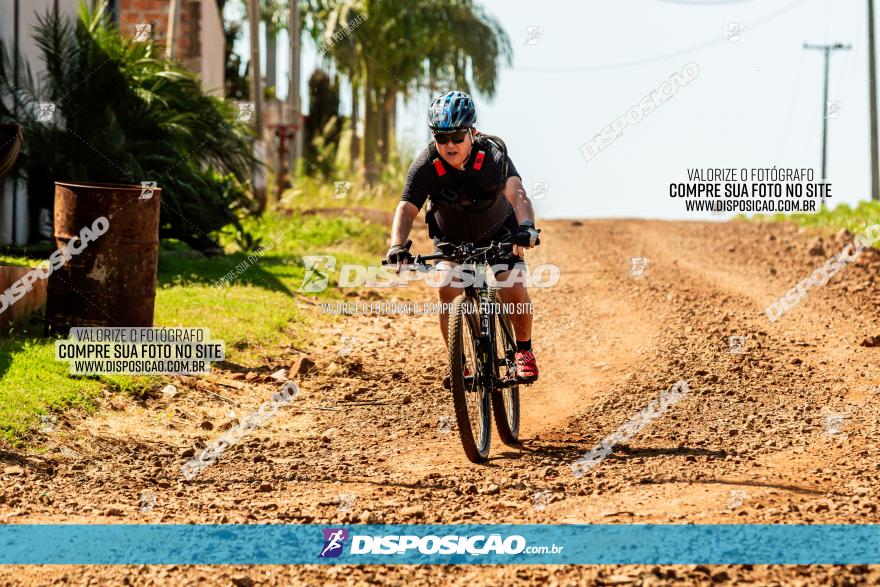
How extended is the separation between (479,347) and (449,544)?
6.67 ft

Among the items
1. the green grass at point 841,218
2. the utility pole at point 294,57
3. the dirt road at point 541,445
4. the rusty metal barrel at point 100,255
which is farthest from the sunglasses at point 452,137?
the utility pole at point 294,57

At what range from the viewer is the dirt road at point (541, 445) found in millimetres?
5914

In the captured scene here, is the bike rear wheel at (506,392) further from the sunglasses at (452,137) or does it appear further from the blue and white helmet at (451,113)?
the blue and white helmet at (451,113)

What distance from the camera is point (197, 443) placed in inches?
333

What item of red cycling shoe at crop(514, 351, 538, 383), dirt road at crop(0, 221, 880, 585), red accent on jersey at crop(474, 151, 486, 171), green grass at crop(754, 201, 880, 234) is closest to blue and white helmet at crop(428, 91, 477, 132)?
red accent on jersey at crop(474, 151, 486, 171)

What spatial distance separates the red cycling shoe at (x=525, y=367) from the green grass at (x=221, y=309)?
3296 millimetres

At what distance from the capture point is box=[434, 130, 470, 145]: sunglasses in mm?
7488

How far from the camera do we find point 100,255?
10.5 m

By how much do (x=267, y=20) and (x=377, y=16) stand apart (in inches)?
184

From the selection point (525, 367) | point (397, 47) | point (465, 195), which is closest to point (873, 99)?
point (397, 47)

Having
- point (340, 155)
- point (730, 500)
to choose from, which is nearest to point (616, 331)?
point (730, 500)

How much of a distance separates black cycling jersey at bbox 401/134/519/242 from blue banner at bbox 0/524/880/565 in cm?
269

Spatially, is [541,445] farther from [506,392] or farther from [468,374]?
[468,374]

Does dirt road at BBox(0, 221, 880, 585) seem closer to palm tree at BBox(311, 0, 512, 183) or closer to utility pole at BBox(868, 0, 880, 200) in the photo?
utility pole at BBox(868, 0, 880, 200)
